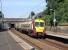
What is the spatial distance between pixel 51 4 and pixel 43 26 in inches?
2434

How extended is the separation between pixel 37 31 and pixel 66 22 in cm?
5112

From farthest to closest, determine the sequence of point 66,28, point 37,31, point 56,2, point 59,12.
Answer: point 56,2 → point 59,12 → point 66,28 → point 37,31

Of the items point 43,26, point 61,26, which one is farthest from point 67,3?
point 43,26

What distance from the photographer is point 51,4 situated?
11012 cm

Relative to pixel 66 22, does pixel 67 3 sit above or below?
above

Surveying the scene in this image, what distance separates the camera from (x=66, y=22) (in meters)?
98.2

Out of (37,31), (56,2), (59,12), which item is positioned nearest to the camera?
(37,31)

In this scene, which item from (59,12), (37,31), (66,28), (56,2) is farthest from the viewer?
(56,2)

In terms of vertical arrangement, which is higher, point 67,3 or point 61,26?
point 67,3

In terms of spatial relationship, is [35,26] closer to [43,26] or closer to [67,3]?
[43,26]

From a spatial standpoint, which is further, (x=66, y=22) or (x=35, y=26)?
(x=66, y=22)

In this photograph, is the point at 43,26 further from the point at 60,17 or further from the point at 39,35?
the point at 60,17

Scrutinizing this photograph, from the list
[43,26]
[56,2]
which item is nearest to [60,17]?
[56,2]

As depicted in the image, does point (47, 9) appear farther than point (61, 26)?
Yes
